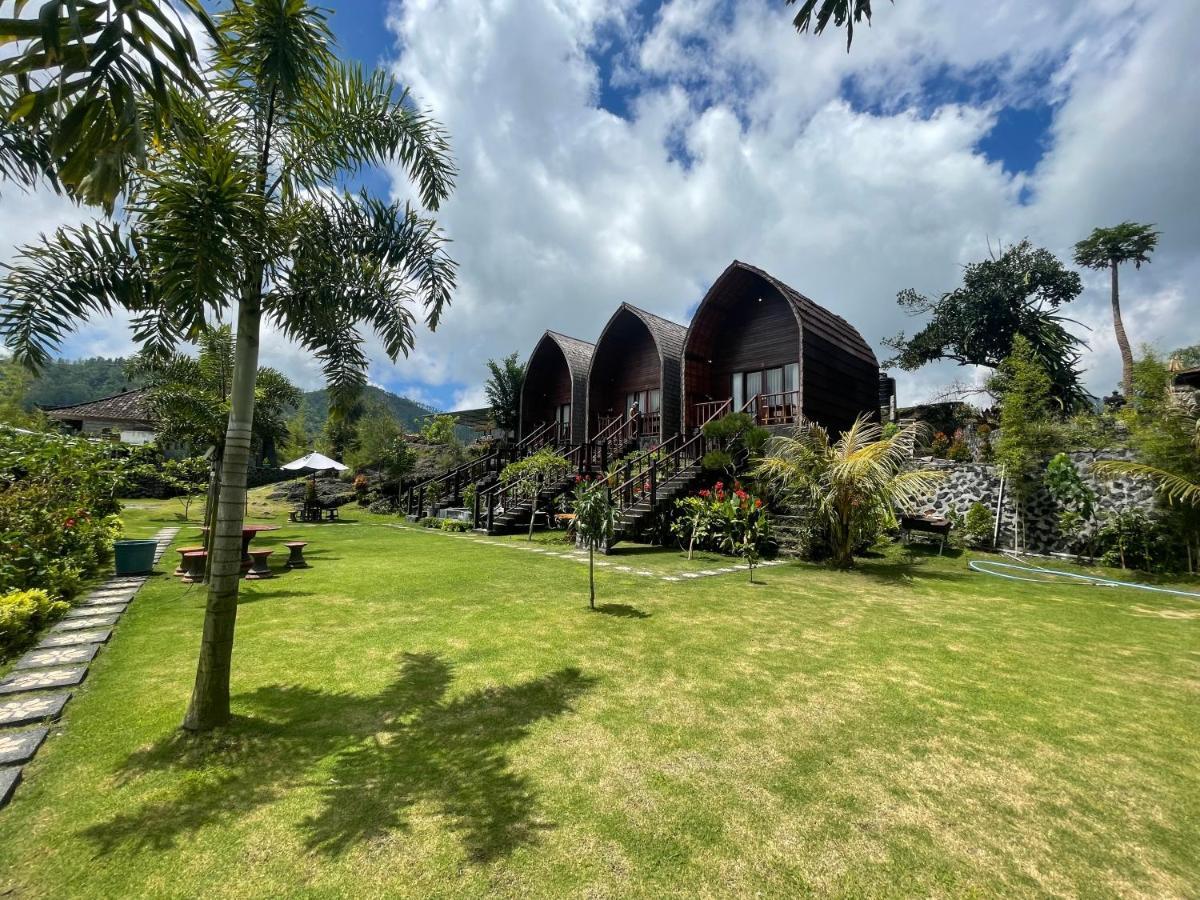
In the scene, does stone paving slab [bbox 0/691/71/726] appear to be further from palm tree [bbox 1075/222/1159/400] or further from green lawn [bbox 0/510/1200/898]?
palm tree [bbox 1075/222/1159/400]

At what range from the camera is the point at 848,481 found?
9.47 m

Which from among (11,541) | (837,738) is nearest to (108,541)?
(11,541)

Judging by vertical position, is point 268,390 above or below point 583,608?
above

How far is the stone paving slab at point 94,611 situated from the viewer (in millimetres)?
5552

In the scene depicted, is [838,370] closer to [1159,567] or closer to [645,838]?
[1159,567]

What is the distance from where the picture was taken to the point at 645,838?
7.62 ft

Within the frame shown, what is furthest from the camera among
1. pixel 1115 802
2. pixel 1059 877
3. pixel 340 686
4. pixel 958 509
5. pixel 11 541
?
pixel 958 509

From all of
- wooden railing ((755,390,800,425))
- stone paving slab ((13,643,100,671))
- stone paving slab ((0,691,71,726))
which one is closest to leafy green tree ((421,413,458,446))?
wooden railing ((755,390,800,425))

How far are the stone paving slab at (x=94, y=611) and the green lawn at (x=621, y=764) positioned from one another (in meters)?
0.20

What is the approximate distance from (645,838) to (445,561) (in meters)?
8.04

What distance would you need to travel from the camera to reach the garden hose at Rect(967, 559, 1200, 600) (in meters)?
8.14

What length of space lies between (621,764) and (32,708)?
414 cm

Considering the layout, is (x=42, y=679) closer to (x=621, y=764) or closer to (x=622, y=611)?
(x=621, y=764)

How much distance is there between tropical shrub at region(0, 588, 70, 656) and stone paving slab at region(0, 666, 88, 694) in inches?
30.3
